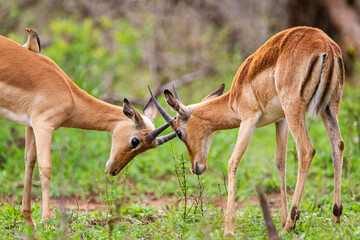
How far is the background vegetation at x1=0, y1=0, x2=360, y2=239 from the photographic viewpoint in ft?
13.0

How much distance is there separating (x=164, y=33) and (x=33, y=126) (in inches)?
323

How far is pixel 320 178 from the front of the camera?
598 centimetres

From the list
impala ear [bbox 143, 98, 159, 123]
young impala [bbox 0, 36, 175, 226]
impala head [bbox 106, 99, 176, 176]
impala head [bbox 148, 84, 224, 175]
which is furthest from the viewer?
impala ear [bbox 143, 98, 159, 123]

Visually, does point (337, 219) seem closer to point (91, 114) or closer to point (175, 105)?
point (175, 105)

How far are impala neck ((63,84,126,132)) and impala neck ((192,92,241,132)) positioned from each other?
76 centimetres

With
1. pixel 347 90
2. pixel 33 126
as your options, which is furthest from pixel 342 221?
pixel 347 90

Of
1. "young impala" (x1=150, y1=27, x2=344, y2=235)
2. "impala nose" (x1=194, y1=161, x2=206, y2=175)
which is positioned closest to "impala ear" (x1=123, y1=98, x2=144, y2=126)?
"young impala" (x1=150, y1=27, x2=344, y2=235)

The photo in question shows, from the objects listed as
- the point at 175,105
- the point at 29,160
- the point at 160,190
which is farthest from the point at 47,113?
the point at 160,190

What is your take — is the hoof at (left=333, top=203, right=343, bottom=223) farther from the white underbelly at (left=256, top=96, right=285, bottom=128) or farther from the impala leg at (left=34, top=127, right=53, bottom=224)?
the impala leg at (left=34, top=127, right=53, bottom=224)

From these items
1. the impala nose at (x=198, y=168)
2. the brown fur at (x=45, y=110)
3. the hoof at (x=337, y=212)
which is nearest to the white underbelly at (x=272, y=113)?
the impala nose at (x=198, y=168)

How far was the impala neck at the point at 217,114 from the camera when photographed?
4.41m

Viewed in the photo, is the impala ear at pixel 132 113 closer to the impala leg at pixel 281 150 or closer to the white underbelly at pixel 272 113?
the white underbelly at pixel 272 113

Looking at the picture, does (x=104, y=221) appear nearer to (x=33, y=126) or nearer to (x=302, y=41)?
(x=33, y=126)

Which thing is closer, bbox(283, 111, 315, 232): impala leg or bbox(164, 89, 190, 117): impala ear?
bbox(283, 111, 315, 232): impala leg
